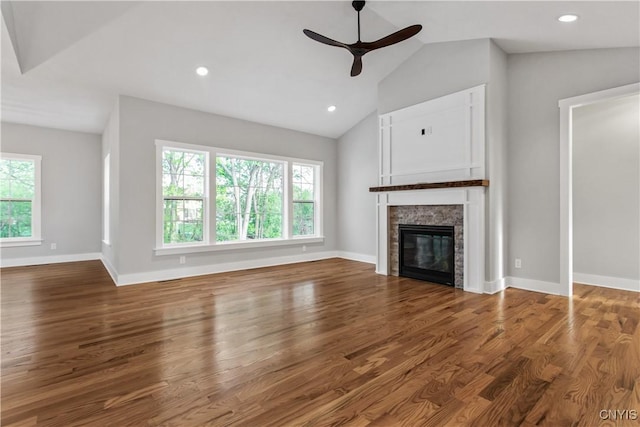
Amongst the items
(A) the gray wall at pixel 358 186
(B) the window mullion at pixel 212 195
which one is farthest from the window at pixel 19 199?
(A) the gray wall at pixel 358 186

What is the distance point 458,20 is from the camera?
378 centimetres

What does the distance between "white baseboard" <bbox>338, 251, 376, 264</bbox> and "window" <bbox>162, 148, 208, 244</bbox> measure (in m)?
3.17

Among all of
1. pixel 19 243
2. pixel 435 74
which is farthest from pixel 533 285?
pixel 19 243

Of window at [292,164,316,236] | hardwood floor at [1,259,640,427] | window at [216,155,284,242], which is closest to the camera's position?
hardwood floor at [1,259,640,427]

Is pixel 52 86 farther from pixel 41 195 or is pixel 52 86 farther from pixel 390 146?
pixel 390 146

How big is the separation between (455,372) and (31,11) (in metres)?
5.13

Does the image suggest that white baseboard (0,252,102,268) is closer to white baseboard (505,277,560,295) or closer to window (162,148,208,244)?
window (162,148,208,244)

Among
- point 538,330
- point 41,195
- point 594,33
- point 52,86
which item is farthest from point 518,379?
point 41,195

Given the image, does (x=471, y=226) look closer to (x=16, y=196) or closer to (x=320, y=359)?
(x=320, y=359)

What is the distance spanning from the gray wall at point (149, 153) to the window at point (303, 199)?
101 centimetres

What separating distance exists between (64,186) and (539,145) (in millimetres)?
8982

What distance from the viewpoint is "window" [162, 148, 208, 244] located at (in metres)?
5.32

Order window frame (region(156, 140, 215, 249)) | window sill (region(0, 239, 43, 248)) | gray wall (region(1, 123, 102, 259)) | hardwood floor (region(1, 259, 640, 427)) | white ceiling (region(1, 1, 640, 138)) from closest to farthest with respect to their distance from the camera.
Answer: hardwood floor (region(1, 259, 640, 427)), white ceiling (region(1, 1, 640, 138)), window frame (region(156, 140, 215, 249)), window sill (region(0, 239, 43, 248)), gray wall (region(1, 123, 102, 259))

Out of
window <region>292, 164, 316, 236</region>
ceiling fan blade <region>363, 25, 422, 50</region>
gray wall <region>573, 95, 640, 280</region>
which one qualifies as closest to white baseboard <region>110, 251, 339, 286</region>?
window <region>292, 164, 316, 236</region>
